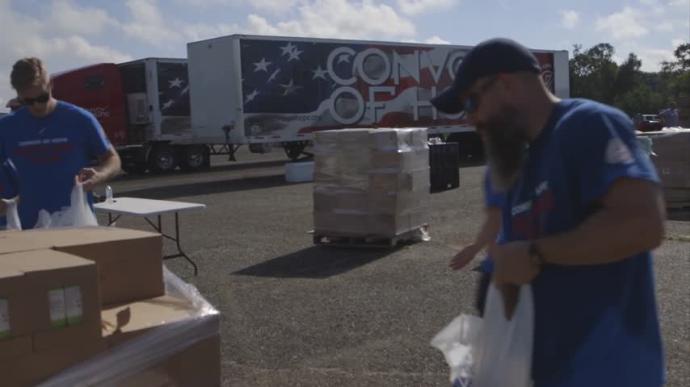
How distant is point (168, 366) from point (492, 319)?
149cm

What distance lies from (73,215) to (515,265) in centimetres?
280

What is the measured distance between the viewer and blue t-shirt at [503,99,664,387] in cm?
178

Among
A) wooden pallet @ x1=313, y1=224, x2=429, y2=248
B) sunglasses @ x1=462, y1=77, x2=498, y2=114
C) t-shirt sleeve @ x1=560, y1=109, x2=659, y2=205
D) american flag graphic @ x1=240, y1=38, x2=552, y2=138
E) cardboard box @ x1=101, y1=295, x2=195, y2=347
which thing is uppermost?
american flag graphic @ x1=240, y1=38, x2=552, y2=138

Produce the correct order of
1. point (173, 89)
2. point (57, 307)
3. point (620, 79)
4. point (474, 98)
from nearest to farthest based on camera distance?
point (474, 98) < point (57, 307) < point (173, 89) < point (620, 79)

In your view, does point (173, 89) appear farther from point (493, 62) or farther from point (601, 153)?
point (601, 153)

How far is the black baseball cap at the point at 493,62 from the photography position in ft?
6.07

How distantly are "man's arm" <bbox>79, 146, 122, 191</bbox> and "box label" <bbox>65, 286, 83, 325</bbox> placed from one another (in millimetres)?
1438

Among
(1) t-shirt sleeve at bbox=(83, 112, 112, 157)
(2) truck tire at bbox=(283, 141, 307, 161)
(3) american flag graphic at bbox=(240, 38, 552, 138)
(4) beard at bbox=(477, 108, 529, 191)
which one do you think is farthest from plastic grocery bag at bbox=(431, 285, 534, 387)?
(2) truck tire at bbox=(283, 141, 307, 161)

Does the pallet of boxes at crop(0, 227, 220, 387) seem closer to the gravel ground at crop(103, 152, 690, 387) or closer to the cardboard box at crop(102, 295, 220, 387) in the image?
the cardboard box at crop(102, 295, 220, 387)

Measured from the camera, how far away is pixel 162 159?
23.3m

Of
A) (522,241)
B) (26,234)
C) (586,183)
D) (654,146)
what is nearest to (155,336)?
(26,234)

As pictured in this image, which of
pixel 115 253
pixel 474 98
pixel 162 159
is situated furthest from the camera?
pixel 162 159

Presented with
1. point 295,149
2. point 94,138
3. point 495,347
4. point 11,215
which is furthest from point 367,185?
point 295,149

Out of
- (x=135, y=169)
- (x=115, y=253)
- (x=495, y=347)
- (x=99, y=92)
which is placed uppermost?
(x=99, y=92)
